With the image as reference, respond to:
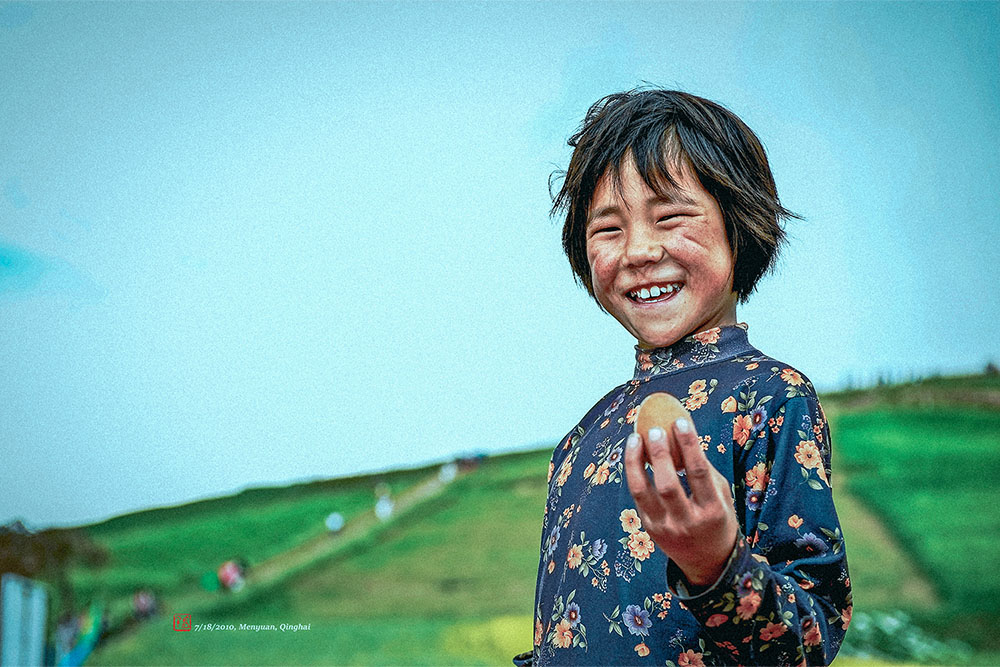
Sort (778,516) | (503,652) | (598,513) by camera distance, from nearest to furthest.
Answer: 1. (778,516)
2. (598,513)
3. (503,652)

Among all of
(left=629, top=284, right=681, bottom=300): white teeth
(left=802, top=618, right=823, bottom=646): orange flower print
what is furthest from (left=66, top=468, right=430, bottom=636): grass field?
(left=802, top=618, right=823, bottom=646): orange flower print

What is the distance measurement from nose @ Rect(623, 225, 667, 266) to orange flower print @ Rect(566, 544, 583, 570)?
292 mm

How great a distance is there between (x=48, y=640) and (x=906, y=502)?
2171mm

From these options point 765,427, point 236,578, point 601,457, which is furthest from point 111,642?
point 765,427

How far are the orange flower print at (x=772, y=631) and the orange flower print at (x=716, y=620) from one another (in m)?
0.04

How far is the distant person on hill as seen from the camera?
0.76m

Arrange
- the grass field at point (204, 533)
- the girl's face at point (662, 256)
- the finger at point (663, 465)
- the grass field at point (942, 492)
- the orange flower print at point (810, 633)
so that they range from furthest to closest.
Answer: the grass field at point (204, 533) → the grass field at point (942, 492) → the girl's face at point (662, 256) → the orange flower print at point (810, 633) → the finger at point (663, 465)

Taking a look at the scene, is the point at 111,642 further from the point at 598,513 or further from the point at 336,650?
the point at 598,513

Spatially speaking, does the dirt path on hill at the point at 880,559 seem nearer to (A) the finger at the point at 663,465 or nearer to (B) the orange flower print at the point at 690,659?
(B) the orange flower print at the point at 690,659

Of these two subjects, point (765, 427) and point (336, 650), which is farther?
point (336, 650)

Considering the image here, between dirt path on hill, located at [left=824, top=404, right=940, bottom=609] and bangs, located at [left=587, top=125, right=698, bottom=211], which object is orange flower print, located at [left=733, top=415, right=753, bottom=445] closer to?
bangs, located at [left=587, top=125, right=698, bottom=211]

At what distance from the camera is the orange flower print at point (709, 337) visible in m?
1.06

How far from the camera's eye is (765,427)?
Answer: 3.01 feet

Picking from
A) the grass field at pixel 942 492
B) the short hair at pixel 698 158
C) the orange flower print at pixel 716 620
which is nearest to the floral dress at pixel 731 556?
the orange flower print at pixel 716 620
